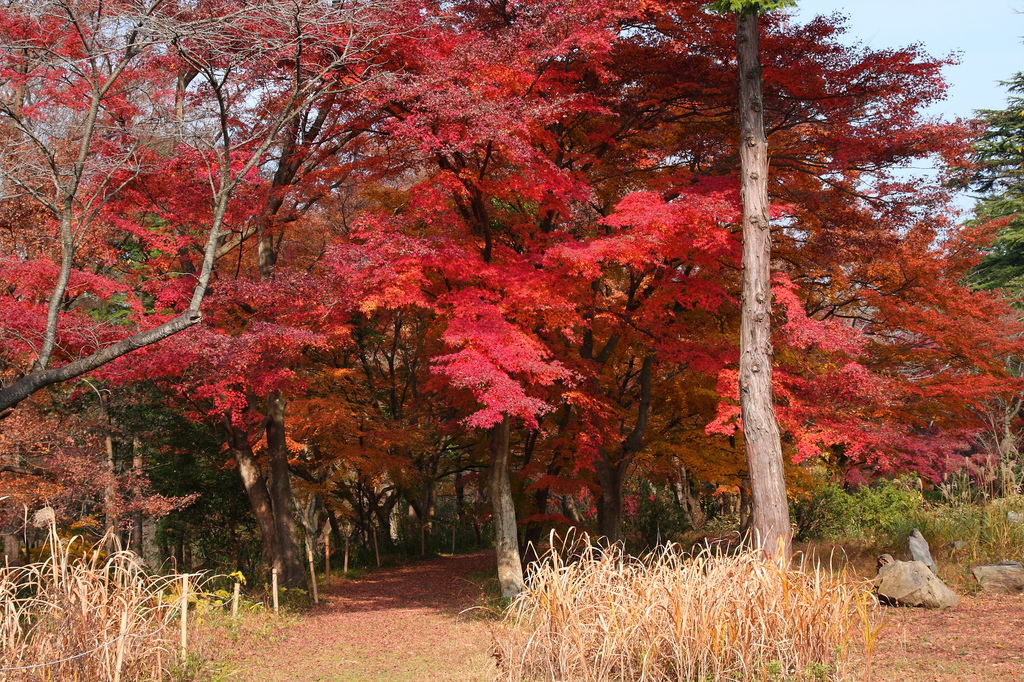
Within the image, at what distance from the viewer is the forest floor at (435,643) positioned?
20.1 ft

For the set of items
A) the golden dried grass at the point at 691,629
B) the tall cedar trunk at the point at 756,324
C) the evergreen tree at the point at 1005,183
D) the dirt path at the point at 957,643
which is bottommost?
the dirt path at the point at 957,643

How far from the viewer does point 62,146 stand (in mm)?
9867

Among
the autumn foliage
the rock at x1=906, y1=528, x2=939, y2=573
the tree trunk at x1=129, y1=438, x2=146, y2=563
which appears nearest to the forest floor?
the rock at x1=906, y1=528, x2=939, y2=573

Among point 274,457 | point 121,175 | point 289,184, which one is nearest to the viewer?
point 121,175

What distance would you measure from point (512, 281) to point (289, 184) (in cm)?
403

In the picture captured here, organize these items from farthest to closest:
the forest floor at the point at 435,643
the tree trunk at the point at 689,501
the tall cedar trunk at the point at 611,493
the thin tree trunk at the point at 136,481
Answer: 1. the tree trunk at the point at 689,501
2. the tall cedar trunk at the point at 611,493
3. the thin tree trunk at the point at 136,481
4. the forest floor at the point at 435,643

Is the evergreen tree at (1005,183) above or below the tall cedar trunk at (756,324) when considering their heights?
above

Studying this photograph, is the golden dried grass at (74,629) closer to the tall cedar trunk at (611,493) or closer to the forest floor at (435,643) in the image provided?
the forest floor at (435,643)

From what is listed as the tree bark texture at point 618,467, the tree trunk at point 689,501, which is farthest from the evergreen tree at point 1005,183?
the tree bark texture at point 618,467

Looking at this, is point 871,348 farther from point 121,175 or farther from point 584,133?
point 121,175

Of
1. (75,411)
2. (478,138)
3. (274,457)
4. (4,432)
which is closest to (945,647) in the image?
(478,138)

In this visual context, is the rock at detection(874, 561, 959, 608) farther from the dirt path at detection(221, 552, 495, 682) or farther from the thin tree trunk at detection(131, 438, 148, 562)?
the thin tree trunk at detection(131, 438, 148, 562)

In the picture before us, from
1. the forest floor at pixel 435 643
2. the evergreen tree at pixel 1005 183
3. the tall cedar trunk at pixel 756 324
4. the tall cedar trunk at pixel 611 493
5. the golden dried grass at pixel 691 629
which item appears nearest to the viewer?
the golden dried grass at pixel 691 629

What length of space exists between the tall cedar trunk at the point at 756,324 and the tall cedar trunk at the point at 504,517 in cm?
383
